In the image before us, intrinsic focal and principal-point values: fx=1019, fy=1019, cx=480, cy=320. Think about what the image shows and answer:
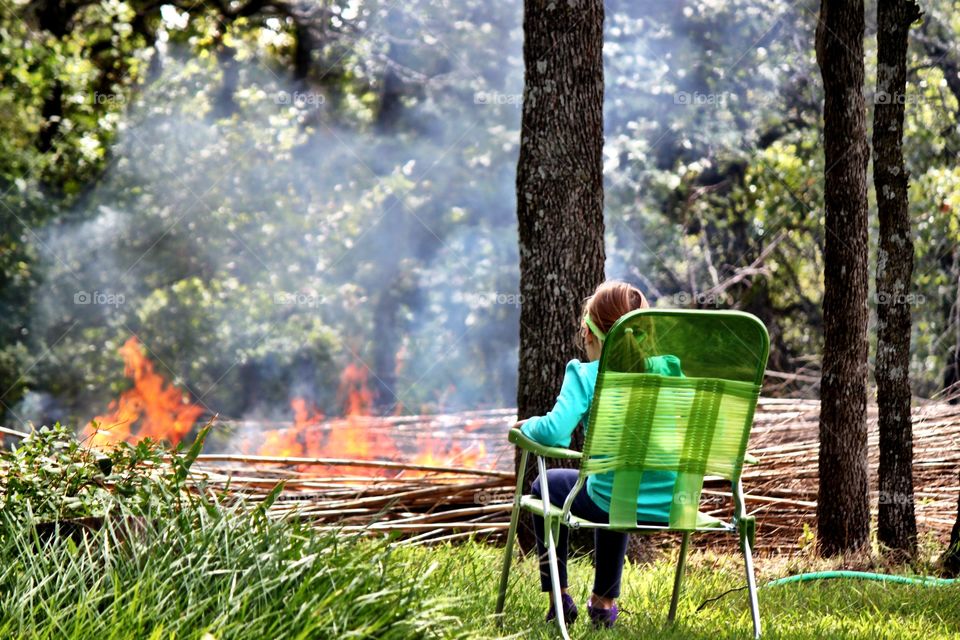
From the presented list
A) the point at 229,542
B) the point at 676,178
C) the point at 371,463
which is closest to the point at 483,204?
the point at 676,178

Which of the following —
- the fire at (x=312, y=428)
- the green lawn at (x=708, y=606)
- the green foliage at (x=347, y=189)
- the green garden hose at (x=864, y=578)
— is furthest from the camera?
the green foliage at (x=347, y=189)

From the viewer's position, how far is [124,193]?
12.2 meters

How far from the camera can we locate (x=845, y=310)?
4488 mm

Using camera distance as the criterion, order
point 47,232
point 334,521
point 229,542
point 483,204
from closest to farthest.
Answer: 1. point 229,542
2. point 334,521
3. point 47,232
4. point 483,204

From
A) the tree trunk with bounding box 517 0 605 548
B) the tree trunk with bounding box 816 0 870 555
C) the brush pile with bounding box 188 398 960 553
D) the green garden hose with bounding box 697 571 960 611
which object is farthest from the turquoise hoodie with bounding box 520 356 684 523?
the tree trunk with bounding box 816 0 870 555

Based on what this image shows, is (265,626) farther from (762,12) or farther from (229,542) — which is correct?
(762,12)

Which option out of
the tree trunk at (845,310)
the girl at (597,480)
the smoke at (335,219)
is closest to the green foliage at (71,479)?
the girl at (597,480)

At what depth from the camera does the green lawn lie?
2.83 meters

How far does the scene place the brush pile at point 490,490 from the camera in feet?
15.5

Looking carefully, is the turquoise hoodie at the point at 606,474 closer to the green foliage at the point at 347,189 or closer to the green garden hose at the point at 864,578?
the green garden hose at the point at 864,578

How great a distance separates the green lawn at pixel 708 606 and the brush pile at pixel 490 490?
0.86 metres

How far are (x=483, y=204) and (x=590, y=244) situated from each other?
28.1 ft

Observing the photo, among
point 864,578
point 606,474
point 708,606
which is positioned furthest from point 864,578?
point 606,474

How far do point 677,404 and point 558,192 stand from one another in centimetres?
172
